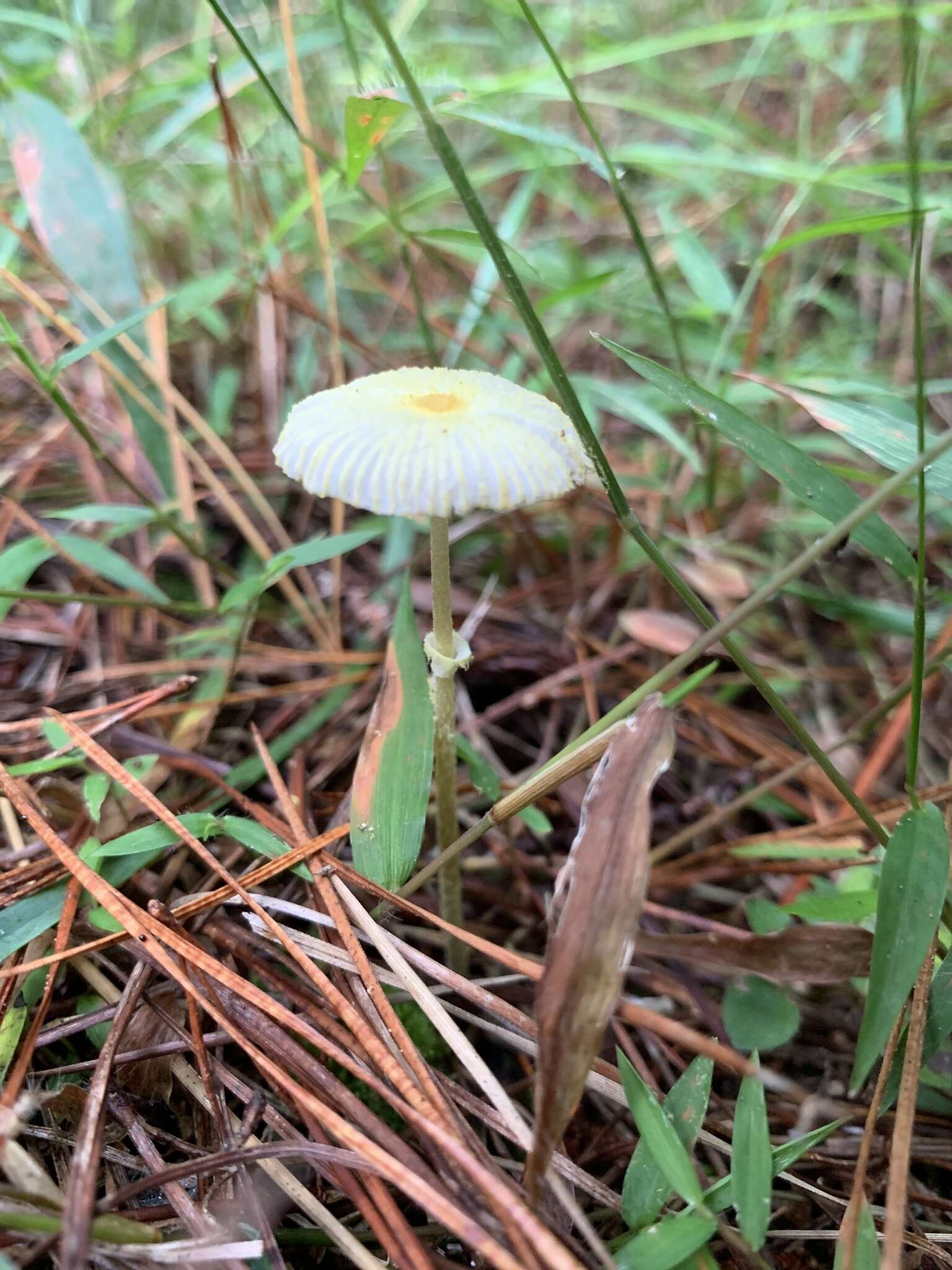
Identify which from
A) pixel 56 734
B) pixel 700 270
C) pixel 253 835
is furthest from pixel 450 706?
pixel 700 270

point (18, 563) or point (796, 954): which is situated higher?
point (18, 563)

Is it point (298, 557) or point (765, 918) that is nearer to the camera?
point (765, 918)

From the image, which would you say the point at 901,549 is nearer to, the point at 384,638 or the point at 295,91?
the point at 384,638

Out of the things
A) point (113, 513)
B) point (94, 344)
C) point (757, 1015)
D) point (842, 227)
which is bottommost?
point (757, 1015)

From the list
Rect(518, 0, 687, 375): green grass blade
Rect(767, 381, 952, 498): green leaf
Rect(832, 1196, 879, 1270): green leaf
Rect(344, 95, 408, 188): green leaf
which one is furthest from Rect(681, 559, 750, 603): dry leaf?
Rect(832, 1196, 879, 1270): green leaf

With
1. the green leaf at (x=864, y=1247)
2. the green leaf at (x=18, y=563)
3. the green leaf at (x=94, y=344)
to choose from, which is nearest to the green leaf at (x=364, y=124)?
the green leaf at (x=94, y=344)

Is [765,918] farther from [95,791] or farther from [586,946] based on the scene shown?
[95,791]
